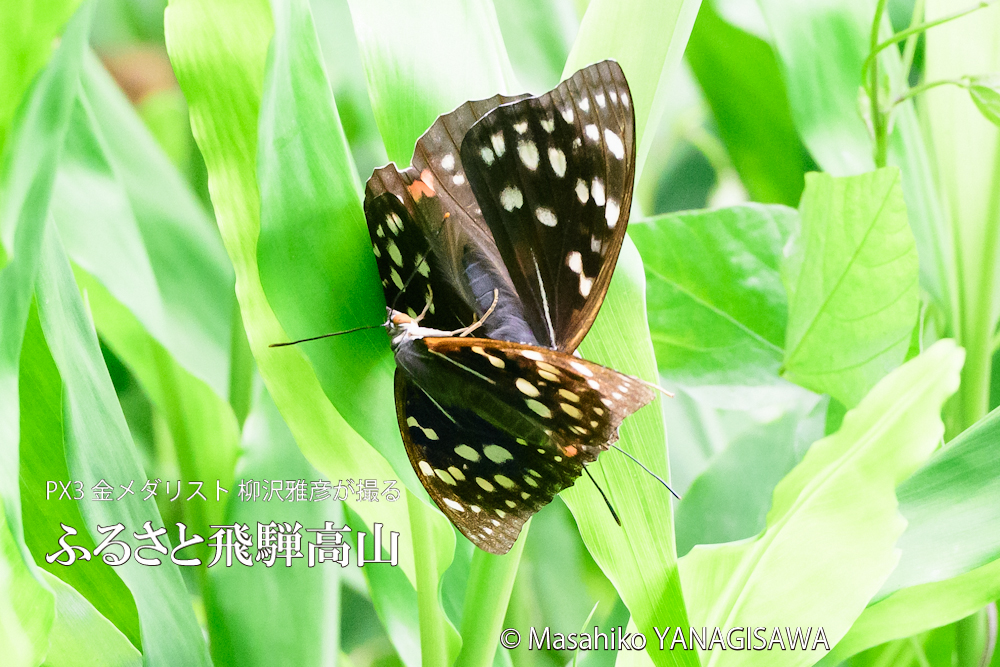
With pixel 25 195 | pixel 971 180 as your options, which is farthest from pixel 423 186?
pixel 971 180

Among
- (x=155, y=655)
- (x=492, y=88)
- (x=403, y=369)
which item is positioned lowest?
(x=155, y=655)

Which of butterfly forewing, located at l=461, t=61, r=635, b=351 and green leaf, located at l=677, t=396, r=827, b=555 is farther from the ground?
butterfly forewing, located at l=461, t=61, r=635, b=351

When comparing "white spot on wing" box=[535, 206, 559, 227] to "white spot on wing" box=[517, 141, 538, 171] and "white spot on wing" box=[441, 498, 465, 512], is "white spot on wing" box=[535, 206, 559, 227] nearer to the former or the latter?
"white spot on wing" box=[517, 141, 538, 171]

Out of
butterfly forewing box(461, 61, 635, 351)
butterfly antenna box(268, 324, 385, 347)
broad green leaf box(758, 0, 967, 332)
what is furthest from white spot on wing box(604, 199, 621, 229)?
broad green leaf box(758, 0, 967, 332)

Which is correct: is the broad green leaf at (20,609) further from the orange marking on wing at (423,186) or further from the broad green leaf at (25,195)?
the orange marking on wing at (423,186)

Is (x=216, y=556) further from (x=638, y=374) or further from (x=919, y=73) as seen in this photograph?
(x=919, y=73)

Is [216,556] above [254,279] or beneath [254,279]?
beneath

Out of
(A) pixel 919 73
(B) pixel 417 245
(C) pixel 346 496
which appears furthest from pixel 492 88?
(A) pixel 919 73
